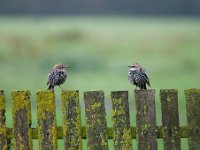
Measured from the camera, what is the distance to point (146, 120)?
33.4ft

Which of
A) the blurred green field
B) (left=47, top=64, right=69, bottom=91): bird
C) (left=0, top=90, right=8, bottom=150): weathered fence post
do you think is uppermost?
the blurred green field

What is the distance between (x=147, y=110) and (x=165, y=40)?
124 feet

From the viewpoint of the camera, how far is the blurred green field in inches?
1208

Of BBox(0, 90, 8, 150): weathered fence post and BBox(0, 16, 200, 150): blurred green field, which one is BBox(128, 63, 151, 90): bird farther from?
BBox(0, 16, 200, 150): blurred green field

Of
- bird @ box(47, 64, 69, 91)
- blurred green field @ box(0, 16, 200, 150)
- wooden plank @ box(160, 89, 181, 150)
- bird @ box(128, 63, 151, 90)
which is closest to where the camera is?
wooden plank @ box(160, 89, 181, 150)

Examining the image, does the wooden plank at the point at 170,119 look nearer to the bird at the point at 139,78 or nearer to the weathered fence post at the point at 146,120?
the weathered fence post at the point at 146,120

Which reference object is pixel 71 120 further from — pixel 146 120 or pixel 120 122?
pixel 146 120

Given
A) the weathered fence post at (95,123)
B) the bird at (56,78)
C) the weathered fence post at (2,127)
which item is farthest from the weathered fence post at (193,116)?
the bird at (56,78)

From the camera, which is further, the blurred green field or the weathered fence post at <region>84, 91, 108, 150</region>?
the blurred green field

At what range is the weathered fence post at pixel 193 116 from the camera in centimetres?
1017

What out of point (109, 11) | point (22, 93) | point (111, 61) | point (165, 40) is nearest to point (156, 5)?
point (109, 11)

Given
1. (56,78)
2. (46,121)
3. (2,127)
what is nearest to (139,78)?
(56,78)

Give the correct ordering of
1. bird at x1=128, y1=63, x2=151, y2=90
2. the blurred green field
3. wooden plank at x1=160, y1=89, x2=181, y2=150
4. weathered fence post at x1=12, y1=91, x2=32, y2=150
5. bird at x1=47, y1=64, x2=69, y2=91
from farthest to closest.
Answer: the blurred green field < bird at x1=128, y1=63, x2=151, y2=90 < bird at x1=47, y1=64, x2=69, y2=91 < weathered fence post at x1=12, y1=91, x2=32, y2=150 < wooden plank at x1=160, y1=89, x2=181, y2=150

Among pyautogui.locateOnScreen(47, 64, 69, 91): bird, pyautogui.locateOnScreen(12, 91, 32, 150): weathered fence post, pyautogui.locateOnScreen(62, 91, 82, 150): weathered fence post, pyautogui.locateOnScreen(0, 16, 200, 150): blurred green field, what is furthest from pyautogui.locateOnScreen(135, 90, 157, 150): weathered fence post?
pyautogui.locateOnScreen(0, 16, 200, 150): blurred green field
